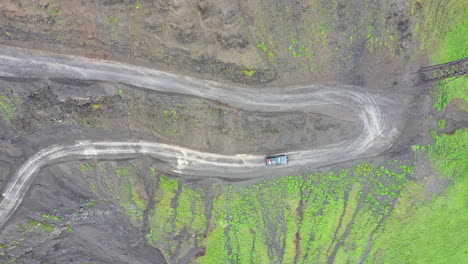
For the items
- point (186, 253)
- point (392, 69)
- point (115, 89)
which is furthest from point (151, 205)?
point (392, 69)

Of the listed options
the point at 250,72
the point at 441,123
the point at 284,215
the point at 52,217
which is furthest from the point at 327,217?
the point at 52,217

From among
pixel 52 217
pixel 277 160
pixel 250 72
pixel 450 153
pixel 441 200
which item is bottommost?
pixel 52 217

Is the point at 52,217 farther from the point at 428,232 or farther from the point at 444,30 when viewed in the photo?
the point at 444,30

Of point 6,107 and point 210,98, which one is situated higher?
point 210,98

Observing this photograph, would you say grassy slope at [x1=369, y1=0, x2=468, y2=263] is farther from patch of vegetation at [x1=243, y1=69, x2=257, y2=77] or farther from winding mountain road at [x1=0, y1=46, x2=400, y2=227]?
patch of vegetation at [x1=243, y1=69, x2=257, y2=77]

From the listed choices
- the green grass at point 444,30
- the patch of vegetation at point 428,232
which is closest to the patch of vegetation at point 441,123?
the green grass at point 444,30

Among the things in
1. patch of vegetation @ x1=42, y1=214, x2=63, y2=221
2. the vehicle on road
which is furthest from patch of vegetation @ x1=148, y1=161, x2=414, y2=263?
patch of vegetation @ x1=42, y1=214, x2=63, y2=221

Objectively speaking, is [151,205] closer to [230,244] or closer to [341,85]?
[230,244]

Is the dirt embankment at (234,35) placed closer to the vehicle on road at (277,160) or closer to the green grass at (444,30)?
the green grass at (444,30)
